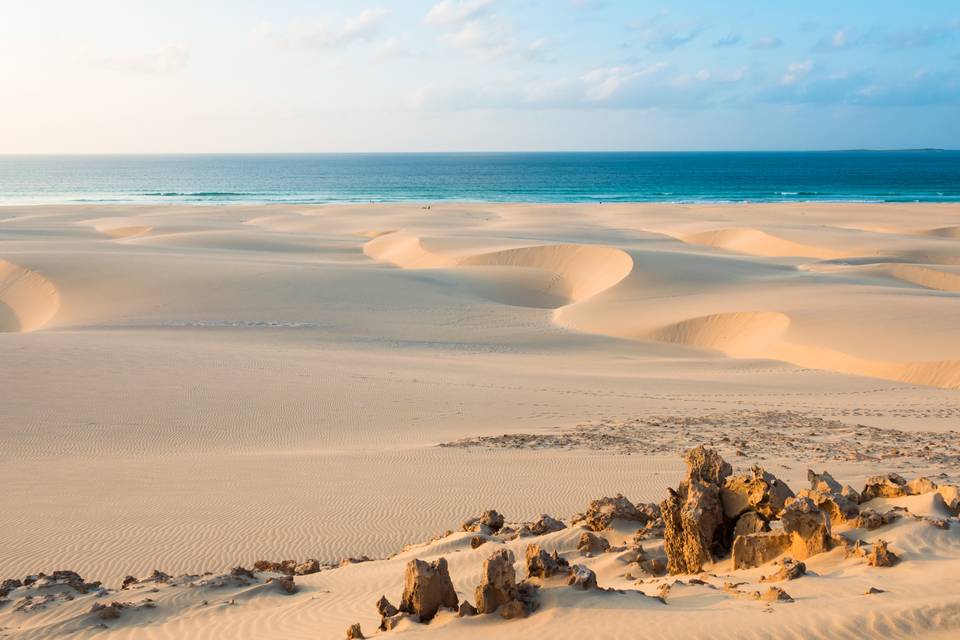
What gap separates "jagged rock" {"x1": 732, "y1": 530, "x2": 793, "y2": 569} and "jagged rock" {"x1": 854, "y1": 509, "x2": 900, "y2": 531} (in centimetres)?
57

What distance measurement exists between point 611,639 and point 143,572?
4415mm

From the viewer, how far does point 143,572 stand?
7.48 metres

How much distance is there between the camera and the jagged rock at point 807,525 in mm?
5906

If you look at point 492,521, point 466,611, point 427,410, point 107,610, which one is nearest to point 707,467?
point 466,611

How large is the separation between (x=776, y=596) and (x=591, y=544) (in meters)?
2.09

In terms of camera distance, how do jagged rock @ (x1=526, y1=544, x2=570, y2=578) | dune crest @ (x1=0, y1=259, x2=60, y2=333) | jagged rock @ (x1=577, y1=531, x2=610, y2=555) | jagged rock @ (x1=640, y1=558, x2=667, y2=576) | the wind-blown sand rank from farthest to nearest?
1. dune crest @ (x1=0, y1=259, x2=60, y2=333)
2. jagged rock @ (x1=577, y1=531, x2=610, y2=555)
3. jagged rock @ (x1=640, y1=558, x2=667, y2=576)
4. the wind-blown sand
5. jagged rock @ (x1=526, y1=544, x2=570, y2=578)

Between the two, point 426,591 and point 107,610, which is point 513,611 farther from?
point 107,610

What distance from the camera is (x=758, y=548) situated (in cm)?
611

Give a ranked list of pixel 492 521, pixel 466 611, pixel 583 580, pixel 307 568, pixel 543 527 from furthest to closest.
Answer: pixel 492 521, pixel 543 527, pixel 307 568, pixel 583 580, pixel 466 611

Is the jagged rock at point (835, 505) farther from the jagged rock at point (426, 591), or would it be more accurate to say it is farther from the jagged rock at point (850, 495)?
the jagged rock at point (426, 591)

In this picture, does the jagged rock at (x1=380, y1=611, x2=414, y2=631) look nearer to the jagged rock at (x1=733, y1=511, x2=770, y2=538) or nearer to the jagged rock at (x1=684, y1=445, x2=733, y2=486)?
the jagged rock at (x1=684, y1=445, x2=733, y2=486)

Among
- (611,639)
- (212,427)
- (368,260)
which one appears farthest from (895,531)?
(368,260)

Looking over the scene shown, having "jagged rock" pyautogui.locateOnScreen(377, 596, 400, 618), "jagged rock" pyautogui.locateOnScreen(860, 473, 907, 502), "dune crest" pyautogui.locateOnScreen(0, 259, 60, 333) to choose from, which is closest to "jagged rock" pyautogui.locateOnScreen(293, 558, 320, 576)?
"jagged rock" pyautogui.locateOnScreen(377, 596, 400, 618)

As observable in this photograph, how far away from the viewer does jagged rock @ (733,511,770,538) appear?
633cm
